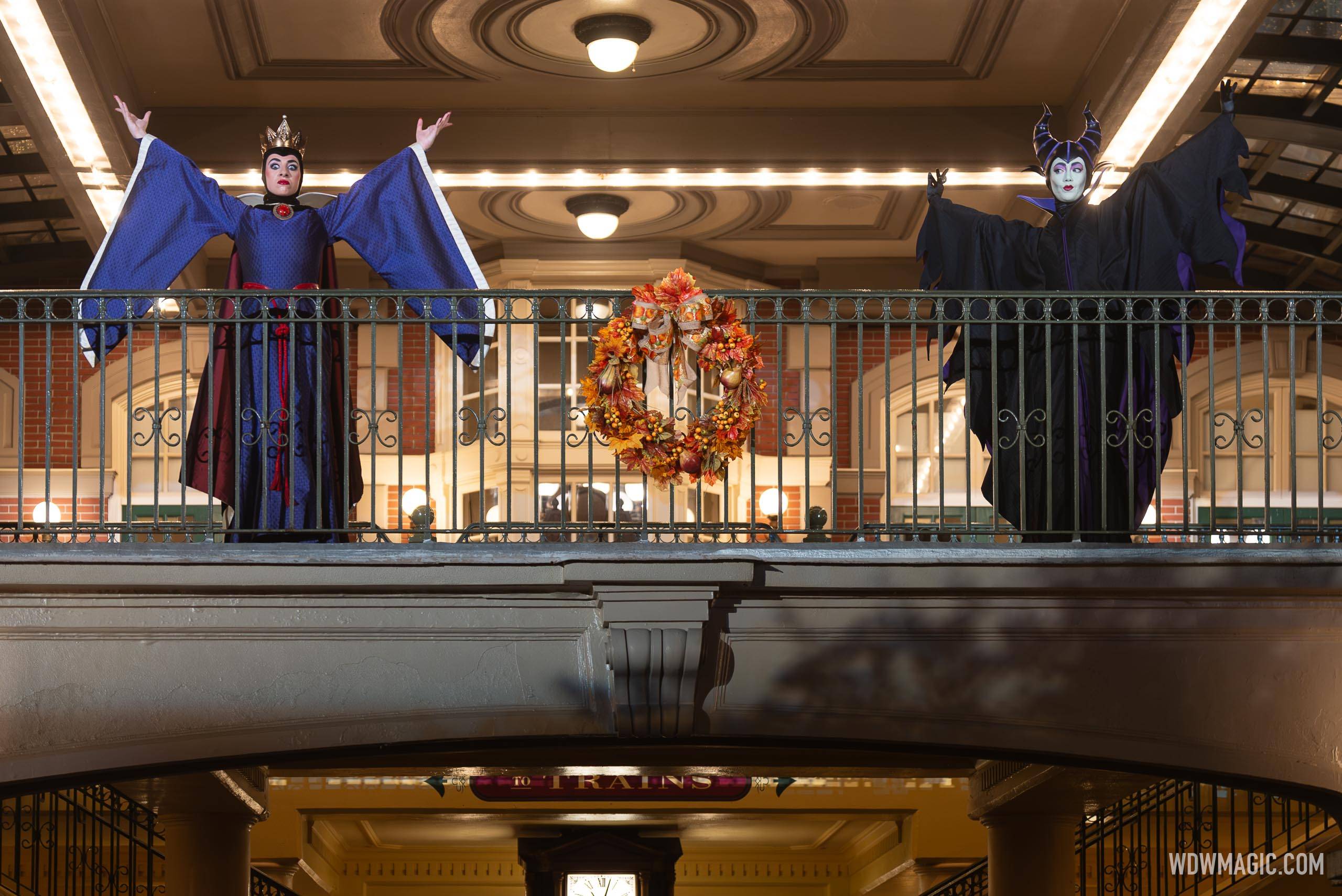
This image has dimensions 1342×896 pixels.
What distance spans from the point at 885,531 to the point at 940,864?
23.2ft

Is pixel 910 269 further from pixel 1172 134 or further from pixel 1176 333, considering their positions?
pixel 1176 333

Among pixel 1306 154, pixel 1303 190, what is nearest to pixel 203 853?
pixel 1306 154

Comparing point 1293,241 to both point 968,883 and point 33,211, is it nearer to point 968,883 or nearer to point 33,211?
point 968,883

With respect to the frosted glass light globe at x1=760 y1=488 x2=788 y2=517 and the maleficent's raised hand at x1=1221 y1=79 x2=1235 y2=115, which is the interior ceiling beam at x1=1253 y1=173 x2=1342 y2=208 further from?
the maleficent's raised hand at x1=1221 y1=79 x2=1235 y2=115

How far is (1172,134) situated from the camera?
364 inches

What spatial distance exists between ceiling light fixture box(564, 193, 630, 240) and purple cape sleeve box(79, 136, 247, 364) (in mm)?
4044

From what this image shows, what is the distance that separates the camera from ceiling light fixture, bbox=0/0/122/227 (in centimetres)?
780

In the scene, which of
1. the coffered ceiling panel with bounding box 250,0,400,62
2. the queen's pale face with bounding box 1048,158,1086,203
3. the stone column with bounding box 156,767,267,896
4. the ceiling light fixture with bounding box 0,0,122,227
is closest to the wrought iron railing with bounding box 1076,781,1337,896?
the queen's pale face with bounding box 1048,158,1086,203

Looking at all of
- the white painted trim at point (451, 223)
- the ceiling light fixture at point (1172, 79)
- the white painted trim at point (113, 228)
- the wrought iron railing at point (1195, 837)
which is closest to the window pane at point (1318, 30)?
the ceiling light fixture at point (1172, 79)

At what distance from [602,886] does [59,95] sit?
8279mm

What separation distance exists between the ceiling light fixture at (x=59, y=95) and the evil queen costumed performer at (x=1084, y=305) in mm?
3501

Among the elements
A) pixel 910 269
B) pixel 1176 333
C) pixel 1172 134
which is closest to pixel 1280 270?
pixel 910 269

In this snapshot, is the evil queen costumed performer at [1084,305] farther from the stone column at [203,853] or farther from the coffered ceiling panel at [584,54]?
the stone column at [203,853]

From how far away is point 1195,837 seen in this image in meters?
9.20
